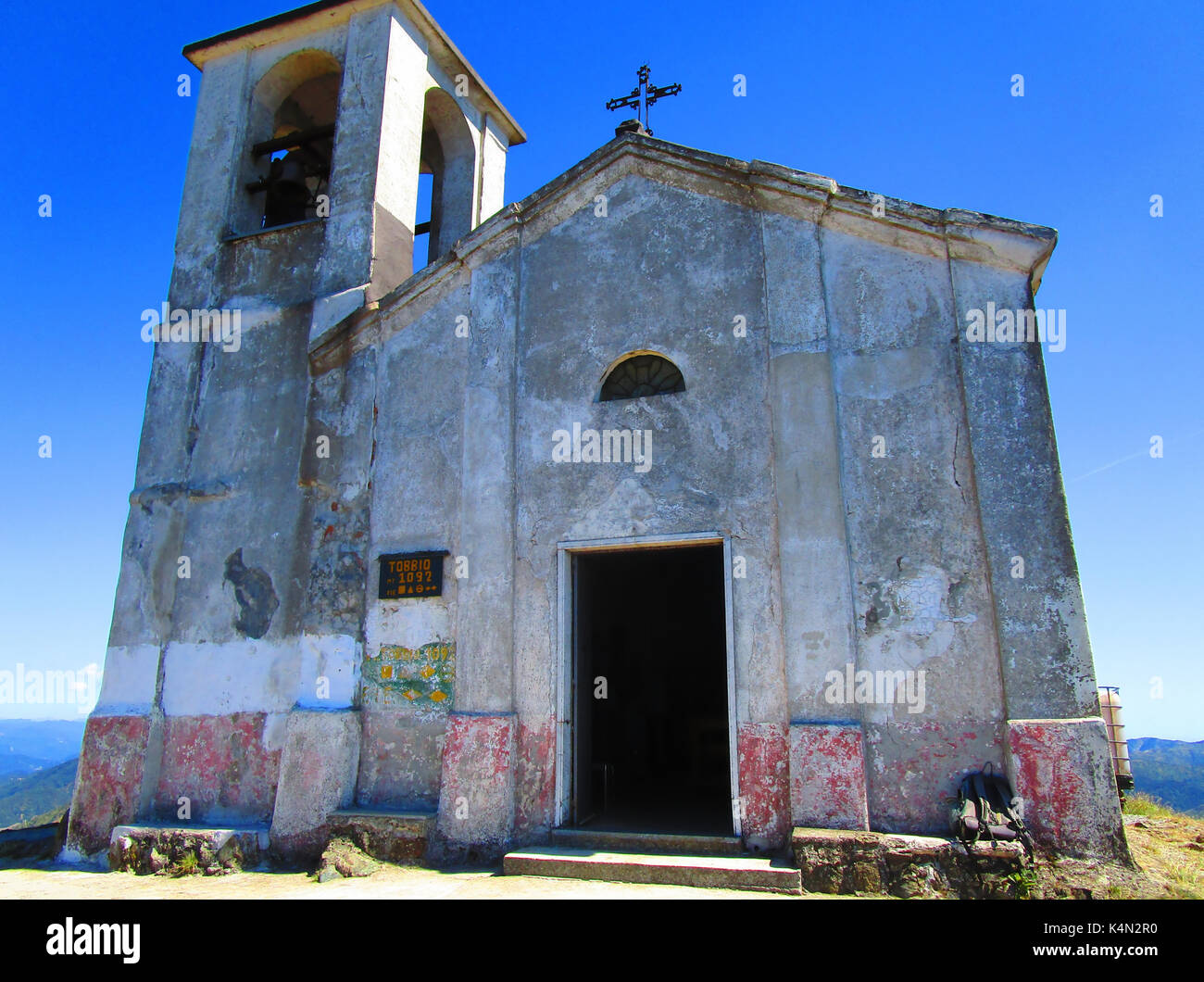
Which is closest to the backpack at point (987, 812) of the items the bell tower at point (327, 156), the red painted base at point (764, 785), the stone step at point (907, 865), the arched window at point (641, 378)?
the stone step at point (907, 865)

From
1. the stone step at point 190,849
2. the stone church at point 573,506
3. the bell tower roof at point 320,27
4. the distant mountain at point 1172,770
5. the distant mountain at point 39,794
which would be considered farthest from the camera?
the distant mountain at point 39,794

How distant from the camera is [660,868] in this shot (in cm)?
606

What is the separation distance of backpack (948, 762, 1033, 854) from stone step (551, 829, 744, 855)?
163cm

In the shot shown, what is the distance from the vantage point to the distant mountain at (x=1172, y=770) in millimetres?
47869

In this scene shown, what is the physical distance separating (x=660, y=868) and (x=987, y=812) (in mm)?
2391

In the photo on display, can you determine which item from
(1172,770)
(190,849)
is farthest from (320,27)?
(1172,770)

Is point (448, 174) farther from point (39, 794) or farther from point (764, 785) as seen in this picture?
point (39, 794)

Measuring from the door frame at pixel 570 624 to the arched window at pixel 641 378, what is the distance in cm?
140

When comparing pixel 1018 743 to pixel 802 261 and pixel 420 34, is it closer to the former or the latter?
pixel 802 261

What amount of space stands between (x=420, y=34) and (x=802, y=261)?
677 cm

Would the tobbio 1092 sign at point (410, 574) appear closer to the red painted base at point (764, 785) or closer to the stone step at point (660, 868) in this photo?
the stone step at point (660, 868)

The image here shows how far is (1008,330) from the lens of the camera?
674cm
